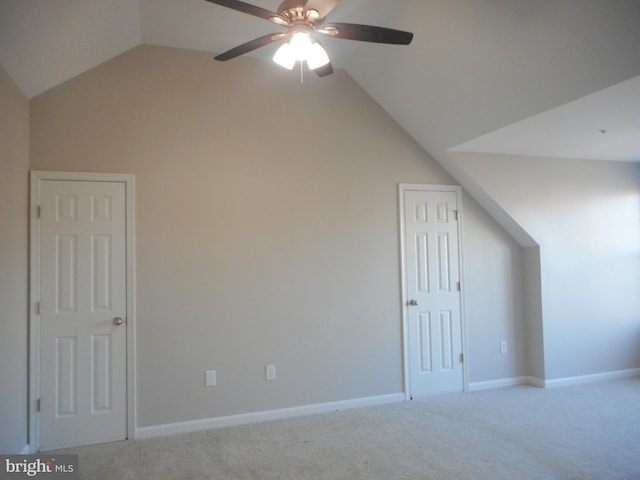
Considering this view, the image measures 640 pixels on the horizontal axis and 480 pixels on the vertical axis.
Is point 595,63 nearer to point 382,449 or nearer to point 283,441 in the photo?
point 382,449

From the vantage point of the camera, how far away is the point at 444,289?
4.43 m

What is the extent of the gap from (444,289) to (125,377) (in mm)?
2995

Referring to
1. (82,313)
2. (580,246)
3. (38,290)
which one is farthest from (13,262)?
(580,246)

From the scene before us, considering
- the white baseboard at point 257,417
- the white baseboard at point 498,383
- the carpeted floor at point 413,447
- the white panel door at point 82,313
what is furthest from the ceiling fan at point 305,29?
the white baseboard at point 498,383

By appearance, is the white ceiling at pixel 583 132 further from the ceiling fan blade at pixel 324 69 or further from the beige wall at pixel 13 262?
the beige wall at pixel 13 262

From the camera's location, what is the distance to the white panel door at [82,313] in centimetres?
325

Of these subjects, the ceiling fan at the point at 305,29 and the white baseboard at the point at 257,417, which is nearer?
the ceiling fan at the point at 305,29

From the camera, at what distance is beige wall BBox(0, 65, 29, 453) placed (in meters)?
2.71

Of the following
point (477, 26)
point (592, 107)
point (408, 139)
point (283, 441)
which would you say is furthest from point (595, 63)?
point (283, 441)

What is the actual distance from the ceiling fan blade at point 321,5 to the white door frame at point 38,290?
6.70 ft

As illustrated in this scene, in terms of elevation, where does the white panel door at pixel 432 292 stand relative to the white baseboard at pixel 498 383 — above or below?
above

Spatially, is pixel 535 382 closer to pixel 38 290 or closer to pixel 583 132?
pixel 583 132

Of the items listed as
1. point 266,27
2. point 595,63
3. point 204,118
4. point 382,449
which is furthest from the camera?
point 204,118

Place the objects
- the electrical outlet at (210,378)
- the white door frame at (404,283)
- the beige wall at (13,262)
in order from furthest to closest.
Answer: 1. the white door frame at (404,283)
2. the electrical outlet at (210,378)
3. the beige wall at (13,262)
